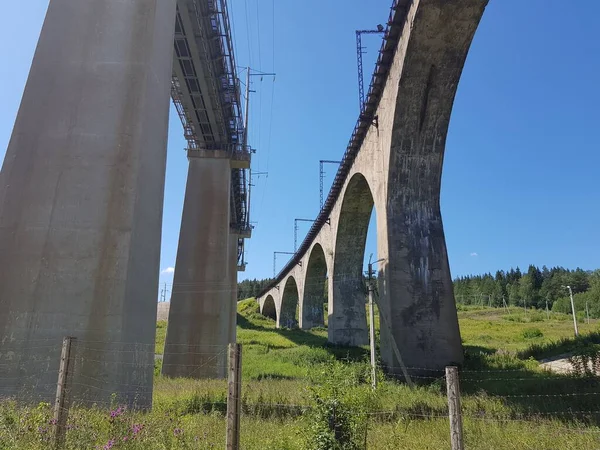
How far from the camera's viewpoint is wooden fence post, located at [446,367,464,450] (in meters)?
4.01

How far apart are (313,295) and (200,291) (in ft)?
90.7

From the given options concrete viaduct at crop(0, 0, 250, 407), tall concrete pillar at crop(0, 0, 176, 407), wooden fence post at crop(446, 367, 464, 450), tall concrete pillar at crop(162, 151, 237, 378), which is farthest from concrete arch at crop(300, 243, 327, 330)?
wooden fence post at crop(446, 367, 464, 450)

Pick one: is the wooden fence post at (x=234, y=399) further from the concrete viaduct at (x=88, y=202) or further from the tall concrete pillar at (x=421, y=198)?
the tall concrete pillar at (x=421, y=198)

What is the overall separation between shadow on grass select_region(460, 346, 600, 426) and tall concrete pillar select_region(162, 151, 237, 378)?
36.1 feet

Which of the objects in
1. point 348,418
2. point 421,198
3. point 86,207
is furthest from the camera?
point 421,198

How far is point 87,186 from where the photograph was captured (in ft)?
26.7

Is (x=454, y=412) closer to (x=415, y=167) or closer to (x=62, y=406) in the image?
(x=62, y=406)

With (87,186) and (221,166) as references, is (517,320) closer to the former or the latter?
(221,166)

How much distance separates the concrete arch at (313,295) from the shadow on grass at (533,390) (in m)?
29.0

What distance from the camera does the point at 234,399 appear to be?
14.2 feet

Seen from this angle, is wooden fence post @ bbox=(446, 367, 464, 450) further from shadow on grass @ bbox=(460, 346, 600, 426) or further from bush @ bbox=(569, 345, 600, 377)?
bush @ bbox=(569, 345, 600, 377)

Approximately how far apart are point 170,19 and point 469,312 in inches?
2620

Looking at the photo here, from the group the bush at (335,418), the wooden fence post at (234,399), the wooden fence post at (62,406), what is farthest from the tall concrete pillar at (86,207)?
the bush at (335,418)

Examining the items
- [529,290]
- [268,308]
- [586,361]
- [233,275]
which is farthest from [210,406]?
[529,290]
